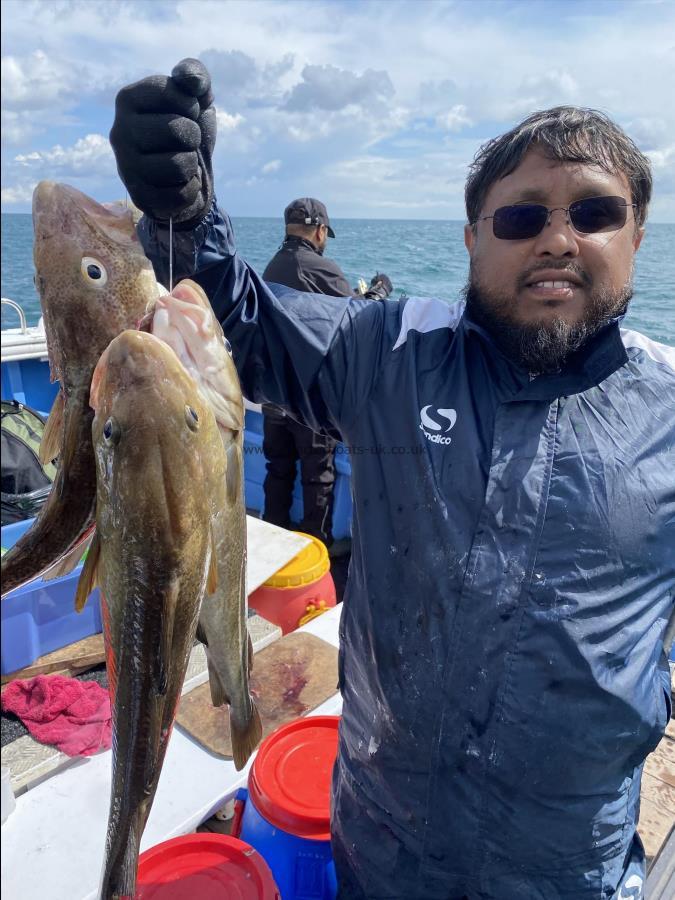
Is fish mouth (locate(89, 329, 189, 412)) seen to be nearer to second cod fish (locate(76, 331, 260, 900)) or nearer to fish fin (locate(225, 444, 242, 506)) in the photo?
second cod fish (locate(76, 331, 260, 900))

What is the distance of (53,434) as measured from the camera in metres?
1.74

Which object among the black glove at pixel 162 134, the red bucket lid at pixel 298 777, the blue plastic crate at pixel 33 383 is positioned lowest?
the red bucket lid at pixel 298 777

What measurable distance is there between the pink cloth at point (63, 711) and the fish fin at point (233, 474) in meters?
1.84

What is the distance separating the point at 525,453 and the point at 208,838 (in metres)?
1.91

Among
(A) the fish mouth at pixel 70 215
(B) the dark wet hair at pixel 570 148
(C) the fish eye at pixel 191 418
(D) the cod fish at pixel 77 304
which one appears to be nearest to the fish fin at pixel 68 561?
(D) the cod fish at pixel 77 304

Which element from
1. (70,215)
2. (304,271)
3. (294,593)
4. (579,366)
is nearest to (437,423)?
(579,366)

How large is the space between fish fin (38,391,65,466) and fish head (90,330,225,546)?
8.6 inches

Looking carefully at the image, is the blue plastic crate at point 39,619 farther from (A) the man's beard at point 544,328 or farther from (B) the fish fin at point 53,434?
(A) the man's beard at point 544,328

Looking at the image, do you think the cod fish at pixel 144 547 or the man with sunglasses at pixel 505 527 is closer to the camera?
the cod fish at pixel 144 547

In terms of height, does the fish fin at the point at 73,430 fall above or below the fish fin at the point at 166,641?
above

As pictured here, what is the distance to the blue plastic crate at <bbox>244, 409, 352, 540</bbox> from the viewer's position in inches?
294

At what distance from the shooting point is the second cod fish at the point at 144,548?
1521mm

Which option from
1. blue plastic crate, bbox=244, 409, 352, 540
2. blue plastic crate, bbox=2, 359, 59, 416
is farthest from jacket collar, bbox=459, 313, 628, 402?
blue plastic crate, bbox=2, 359, 59, 416

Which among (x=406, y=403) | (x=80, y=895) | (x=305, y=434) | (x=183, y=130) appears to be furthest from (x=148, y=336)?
(x=305, y=434)
